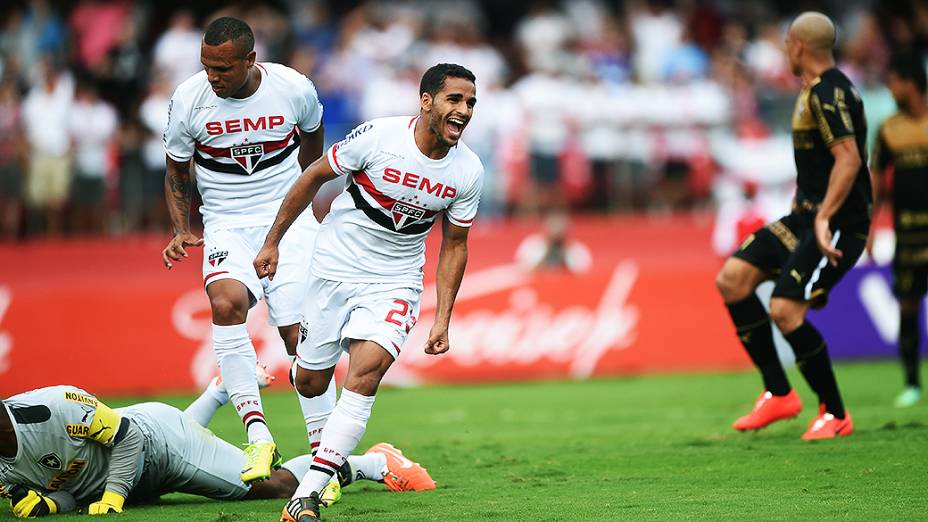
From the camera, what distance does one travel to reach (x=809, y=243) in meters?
9.46

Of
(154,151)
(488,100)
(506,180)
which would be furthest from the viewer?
(488,100)

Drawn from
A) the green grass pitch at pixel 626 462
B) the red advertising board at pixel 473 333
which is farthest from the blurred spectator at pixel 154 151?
the green grass pitch at pixel 626 462

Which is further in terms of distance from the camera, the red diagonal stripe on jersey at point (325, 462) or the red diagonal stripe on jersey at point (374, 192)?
the red diagonal stripe on jersey at point (374, 192)

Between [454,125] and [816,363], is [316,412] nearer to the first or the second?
[454,125]

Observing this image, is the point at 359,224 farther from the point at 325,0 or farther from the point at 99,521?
the point at 325,0

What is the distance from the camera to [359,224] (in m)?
7.58

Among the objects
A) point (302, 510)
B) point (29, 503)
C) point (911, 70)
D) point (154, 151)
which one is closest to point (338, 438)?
point (302, 510)

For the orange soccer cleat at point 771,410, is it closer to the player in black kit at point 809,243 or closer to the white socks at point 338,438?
the player in black kit at point 809,243

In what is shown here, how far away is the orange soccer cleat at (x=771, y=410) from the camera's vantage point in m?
9.72

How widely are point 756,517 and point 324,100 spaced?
13.8 metres

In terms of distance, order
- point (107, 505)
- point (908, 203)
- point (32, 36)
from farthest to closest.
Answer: point (32, 36) < point (908, 203) < point (107, 505)

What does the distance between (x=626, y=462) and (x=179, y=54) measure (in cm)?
1248

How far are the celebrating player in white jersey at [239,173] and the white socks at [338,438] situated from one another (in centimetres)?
118

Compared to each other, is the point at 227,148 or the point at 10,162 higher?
the point at 227,148
